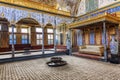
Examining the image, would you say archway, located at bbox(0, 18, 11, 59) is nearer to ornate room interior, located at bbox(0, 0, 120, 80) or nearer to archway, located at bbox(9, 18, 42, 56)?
ornate room interior, located at bbox(0, 0, 120, 80)

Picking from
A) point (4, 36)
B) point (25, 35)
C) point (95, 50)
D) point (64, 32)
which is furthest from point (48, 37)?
point (95, 50)

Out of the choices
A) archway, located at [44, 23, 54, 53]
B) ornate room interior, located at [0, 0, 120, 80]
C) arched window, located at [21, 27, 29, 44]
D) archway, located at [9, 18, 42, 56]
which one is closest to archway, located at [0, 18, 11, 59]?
ornate room interior, located at [0, 0, 120, 80]

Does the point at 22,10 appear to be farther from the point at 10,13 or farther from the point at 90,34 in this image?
the point at 90,34

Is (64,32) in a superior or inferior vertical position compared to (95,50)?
superior

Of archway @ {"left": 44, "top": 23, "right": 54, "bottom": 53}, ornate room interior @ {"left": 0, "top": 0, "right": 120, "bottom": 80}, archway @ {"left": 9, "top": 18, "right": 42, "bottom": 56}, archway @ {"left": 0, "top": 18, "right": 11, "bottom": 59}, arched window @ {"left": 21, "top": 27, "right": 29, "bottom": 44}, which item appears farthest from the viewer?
archway @ {"left": 44, "top": 23, "right": 54, "bottom": 53}

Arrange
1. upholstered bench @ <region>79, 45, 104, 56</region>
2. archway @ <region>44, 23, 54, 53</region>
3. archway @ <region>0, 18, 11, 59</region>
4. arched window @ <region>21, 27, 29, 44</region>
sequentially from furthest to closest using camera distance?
archway @ <region>44, 23, 54, 53</region>, arched window @ <region>21, 27, 29, 44</region>, archway @ <region>0, 18, 11, 59</region>, upholstered bench @ <region>79, 45, 104, 56</region>

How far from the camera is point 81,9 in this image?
32.7 feet

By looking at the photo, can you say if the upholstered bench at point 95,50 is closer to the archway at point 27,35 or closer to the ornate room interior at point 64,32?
the ornate room interior at point 64,32

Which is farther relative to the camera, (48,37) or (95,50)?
(48,37)

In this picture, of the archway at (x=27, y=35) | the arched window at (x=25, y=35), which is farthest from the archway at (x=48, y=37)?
the arched window at (x=25, y=35)

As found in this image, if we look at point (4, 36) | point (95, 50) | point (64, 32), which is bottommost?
point (95, 50)

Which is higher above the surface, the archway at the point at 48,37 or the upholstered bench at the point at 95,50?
the archway at the point at 48,37

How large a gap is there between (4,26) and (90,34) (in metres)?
8.67

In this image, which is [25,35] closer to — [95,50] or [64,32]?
[64,32]
